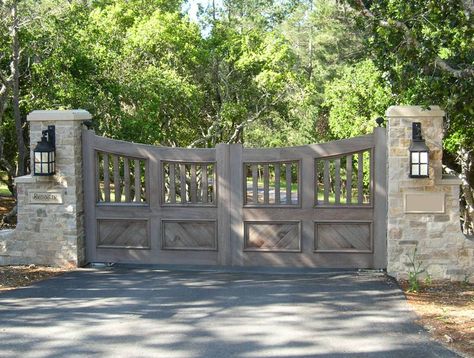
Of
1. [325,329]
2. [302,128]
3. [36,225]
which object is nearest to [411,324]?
[325,329]

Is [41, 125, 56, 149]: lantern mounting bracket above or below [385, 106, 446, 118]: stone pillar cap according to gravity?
below

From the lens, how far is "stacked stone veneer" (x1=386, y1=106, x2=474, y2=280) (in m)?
7.71

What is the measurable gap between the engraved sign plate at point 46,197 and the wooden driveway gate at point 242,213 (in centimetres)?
39

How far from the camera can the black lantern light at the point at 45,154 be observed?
330 inches

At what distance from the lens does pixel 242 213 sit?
8.34 metres

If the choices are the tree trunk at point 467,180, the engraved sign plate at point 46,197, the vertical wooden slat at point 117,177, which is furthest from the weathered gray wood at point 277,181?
the tree trunk at point 467,180

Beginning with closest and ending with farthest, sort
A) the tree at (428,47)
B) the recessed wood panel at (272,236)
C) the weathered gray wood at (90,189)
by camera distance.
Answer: the tree at (428,47) < the recessed wood panel at (272,236) < the weathered gray wood at (90,189)

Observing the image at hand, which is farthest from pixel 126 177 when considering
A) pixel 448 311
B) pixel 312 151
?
pixel 448 311

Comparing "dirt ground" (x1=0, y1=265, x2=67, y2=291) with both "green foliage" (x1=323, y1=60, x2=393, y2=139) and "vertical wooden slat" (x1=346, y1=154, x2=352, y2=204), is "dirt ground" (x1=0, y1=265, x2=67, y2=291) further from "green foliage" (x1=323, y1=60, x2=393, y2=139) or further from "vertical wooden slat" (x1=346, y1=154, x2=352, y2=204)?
"green foliage" (x1=323, y1=60, x2=393, y2=139)

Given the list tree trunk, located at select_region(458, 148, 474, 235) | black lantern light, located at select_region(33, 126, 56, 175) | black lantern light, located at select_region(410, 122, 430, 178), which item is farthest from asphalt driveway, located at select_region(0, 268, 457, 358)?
tree trunk, located at select_region(458, 148, 474, 235)

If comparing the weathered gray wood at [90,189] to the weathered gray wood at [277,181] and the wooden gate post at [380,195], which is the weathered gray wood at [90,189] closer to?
the weathered gray wood at [277,181]

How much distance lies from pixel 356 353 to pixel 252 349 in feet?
2.72

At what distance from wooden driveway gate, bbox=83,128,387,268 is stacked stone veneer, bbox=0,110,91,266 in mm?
220

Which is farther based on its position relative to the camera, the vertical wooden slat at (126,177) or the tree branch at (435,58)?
the vertical wooden slat at (126,177)
